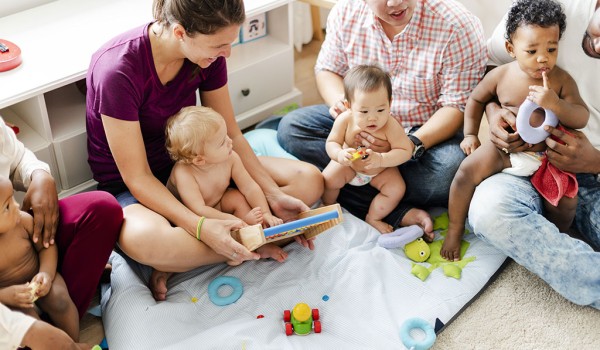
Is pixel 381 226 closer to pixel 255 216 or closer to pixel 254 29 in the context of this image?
pixel 255 216

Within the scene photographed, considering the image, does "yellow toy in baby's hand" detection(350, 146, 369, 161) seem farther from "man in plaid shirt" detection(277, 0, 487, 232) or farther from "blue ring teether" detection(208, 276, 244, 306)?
"blue ring teether" detection(208, 276, 244, 306)

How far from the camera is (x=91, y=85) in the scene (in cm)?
178

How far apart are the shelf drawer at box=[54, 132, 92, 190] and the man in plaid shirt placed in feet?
2.24

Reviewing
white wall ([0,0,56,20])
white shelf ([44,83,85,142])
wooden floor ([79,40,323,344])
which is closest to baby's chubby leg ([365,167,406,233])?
wooden floor ([79,40,323,344])

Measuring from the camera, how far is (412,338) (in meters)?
1.70

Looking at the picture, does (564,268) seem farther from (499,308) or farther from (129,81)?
(129,81)

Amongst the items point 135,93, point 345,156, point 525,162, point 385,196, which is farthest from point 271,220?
point 525,162

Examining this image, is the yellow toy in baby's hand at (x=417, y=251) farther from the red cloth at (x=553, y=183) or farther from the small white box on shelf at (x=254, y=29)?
the small white box on shelf at (x=254, y=29)

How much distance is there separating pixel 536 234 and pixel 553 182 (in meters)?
0.16

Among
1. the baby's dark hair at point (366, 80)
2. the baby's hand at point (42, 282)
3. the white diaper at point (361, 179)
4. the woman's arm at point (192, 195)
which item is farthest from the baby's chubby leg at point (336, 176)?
the baby's hand at point (42, 282)

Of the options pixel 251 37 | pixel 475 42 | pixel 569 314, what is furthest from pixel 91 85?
pixel 569 314

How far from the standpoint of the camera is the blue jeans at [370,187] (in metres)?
2.00

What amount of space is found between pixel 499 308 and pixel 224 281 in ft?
2.40

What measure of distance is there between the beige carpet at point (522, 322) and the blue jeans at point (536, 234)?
0.14 feet
